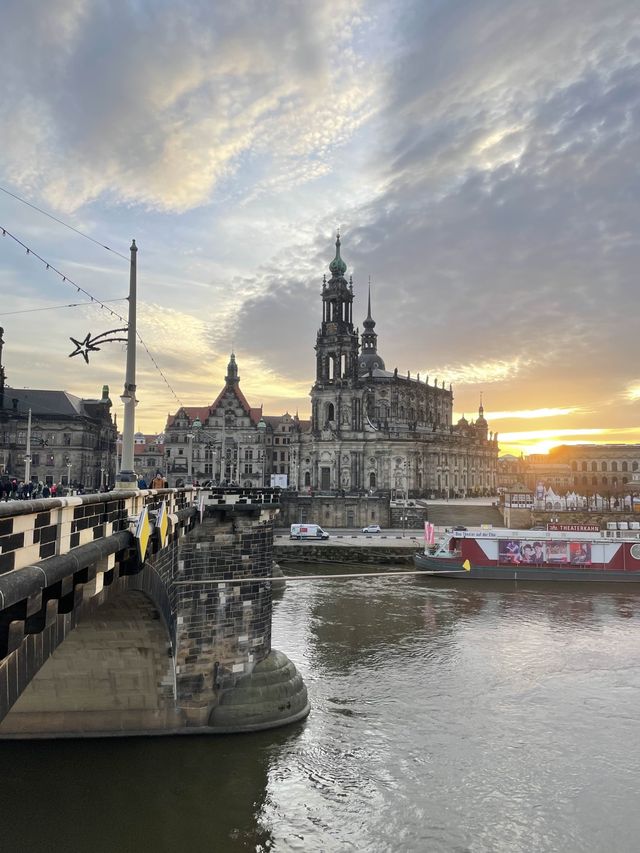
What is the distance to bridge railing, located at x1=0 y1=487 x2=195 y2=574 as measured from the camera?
7.14m

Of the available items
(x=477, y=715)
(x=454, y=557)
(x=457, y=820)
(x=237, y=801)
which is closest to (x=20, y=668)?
(x=237, y=801)

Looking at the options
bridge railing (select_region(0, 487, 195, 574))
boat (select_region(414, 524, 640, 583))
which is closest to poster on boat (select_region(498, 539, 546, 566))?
boat (select_region(414, 524, 640, 583))

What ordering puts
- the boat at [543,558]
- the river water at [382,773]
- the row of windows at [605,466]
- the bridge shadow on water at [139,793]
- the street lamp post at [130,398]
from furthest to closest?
the row of windows at [605,466] → the boat at [543,558] → the river water at [382,773] → the bridge shadow on water at [139,793] → the street lamp post at [130,398]

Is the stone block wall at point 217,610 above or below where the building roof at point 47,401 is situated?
below

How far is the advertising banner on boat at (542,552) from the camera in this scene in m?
58.8

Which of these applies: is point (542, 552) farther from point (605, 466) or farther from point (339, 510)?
point (605, 466)

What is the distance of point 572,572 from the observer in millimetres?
58000

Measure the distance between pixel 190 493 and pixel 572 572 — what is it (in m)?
48.1

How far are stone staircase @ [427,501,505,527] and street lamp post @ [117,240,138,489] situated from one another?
77.8 meters

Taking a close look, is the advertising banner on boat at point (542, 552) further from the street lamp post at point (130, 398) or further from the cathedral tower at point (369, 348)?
the cathedral tower at point (369, 348)

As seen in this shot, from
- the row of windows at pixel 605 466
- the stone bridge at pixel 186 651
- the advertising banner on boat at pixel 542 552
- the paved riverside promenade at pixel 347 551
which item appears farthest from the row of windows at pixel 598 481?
the stone bridge at pixel 186 651

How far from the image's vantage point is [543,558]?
58.8m

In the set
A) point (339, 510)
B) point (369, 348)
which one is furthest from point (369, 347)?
point (339, 510)

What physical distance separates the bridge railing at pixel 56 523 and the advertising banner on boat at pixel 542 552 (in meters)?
51.8
